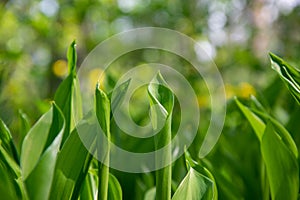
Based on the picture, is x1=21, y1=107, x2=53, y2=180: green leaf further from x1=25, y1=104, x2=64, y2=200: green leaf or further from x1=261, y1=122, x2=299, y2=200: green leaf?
x1=261, y1=122, x2=299, y2=200: green leaf

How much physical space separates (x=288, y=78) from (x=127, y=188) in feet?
0.96

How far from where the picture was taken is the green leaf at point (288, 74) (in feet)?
1.48

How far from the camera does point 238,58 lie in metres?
2.89

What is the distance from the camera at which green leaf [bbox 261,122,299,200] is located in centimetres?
50

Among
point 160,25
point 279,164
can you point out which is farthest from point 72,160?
point 160,25

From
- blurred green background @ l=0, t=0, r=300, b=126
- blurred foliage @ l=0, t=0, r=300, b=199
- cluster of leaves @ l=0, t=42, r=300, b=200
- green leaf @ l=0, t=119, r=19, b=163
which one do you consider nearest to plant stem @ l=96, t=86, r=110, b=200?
cluster of leaves @ l=0, t=42, r=300, b=200

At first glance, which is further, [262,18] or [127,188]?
[262,18]

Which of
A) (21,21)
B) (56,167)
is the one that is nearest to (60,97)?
(56,167)

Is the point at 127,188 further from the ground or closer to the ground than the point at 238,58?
closer to the ground

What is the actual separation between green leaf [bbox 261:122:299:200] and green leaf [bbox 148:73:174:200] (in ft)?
0.46

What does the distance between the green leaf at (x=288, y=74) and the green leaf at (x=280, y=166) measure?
6 cm

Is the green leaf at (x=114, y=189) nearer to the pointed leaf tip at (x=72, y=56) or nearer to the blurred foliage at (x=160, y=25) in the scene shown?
the pointed leaf tip at (x=72, y=56)

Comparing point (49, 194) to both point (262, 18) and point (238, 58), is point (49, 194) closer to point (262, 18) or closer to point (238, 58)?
point (238, 58)

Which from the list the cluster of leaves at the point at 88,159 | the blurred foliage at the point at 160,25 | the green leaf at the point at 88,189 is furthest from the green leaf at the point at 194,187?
the blurred foliage at the point at 160,25
